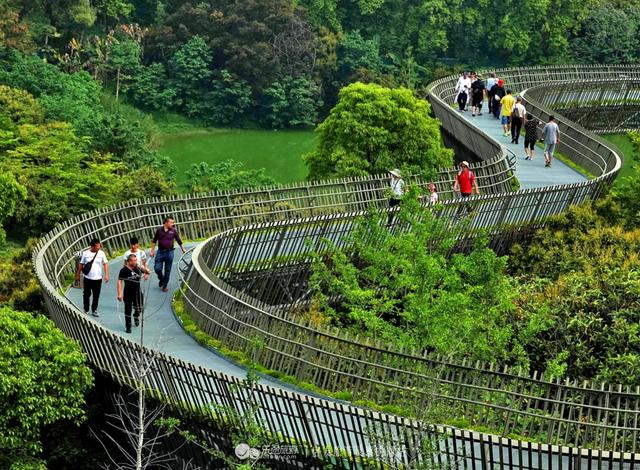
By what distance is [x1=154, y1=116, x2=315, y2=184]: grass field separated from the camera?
6981 centimetres

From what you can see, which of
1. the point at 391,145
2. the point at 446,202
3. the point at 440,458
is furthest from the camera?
the point at 391,145

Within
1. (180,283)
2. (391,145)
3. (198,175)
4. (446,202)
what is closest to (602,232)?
(446,202)

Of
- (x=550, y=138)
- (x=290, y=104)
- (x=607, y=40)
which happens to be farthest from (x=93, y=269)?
(x=607, y=40)

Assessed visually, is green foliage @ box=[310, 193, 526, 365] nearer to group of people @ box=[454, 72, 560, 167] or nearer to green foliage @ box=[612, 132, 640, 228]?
green foliage @ box=[612, 132, 640, 228]

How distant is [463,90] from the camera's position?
176ft

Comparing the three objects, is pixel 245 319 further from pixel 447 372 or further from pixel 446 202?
pixel 446 202

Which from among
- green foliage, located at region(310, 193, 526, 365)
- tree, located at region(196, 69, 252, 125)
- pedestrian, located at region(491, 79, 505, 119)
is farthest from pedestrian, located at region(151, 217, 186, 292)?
tree, located at region(196, 69, 252, 125)

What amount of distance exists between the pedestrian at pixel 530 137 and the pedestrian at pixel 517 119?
2.38 ft

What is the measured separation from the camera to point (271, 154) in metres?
72.4

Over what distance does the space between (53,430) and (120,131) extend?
93.4 ft

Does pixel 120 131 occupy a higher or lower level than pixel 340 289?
lower

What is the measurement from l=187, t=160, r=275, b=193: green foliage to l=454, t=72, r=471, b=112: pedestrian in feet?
20.7

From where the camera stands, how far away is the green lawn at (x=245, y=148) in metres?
69.7

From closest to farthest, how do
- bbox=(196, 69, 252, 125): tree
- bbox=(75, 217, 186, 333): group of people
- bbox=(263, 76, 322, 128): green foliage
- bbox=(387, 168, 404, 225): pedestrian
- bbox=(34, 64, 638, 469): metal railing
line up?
bbox=(34, 64, 638, 469): metal railing → bbox=(75, 217, 186, 333): group of people → bbox=(387, 168, 404, 225): pedestrian → bbox=(196, 69, 252, 125): tree → bbox=(263, 76, 322, 128): green foliage
